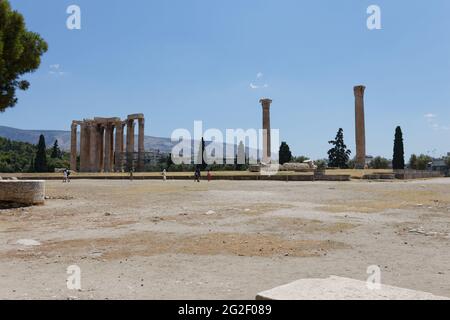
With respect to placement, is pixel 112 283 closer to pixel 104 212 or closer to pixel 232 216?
pixel 232 216

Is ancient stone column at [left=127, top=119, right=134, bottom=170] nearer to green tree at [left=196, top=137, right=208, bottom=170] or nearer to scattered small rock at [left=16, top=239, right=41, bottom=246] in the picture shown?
green tree at [left=196, top=137, right=208, bottom=170]

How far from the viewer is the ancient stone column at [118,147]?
66.8 meters

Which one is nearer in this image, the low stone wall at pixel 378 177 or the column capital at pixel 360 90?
the low stone wall at pixel 378 177

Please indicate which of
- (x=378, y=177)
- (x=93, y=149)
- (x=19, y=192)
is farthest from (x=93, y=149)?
(x=19, y=192)

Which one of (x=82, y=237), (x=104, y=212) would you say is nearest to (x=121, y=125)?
(x=104, y=212)

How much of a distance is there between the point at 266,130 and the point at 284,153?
65.6ft

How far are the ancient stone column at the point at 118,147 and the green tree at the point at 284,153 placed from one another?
89.4 ft

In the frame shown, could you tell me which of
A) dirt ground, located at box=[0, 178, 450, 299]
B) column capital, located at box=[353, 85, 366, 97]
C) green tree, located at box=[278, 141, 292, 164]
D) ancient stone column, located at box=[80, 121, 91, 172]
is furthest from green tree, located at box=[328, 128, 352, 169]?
dirt ground, located at box=[0, 178, 450, 299]

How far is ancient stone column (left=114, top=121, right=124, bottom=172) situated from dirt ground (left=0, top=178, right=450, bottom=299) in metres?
52.0

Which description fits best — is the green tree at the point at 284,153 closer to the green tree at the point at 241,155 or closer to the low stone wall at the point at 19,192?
the green tree at the point at 241,155

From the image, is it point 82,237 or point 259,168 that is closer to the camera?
point 82,237

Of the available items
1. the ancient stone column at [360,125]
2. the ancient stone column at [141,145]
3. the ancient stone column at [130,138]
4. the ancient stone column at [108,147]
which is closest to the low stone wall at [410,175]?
the ancient stone column at [360,125]

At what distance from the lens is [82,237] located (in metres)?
9.94
